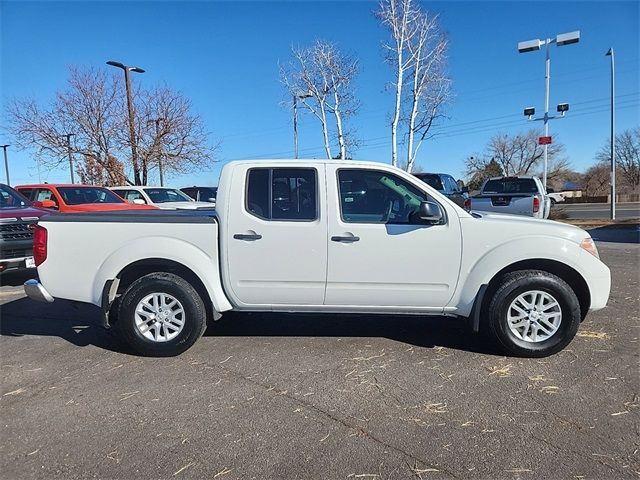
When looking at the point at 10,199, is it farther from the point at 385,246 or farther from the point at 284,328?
the point at 385,246

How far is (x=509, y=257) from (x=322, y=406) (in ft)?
7.07

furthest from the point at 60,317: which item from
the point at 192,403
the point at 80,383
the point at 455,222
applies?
the point at 455,222

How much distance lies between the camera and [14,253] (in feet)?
23.3

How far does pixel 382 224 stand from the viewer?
4.22m

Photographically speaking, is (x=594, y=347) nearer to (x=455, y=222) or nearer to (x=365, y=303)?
(x=455, y=222)

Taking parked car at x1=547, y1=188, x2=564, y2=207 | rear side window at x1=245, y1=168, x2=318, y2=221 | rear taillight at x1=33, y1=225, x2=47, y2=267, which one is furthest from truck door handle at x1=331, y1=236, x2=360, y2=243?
parked car at x1=547, y1=188, x2=564, y2=207

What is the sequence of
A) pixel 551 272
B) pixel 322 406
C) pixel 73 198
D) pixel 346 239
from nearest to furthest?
pixel 322 406 < pixel 346 239 < pixel 551 272 < pixel 73 198

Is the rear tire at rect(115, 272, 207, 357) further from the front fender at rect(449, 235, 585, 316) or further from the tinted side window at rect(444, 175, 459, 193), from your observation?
the tinted side window at rect(444, 175, 459, 193)

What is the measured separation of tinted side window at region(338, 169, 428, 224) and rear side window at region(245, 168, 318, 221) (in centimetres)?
30

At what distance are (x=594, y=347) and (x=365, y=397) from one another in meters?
2.51

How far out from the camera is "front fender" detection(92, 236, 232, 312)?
4.26 meters

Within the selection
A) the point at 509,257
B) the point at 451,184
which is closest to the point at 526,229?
the point at 509,257

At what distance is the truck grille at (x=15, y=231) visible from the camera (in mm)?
7048

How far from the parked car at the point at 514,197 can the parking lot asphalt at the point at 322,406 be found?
7.83 metres
